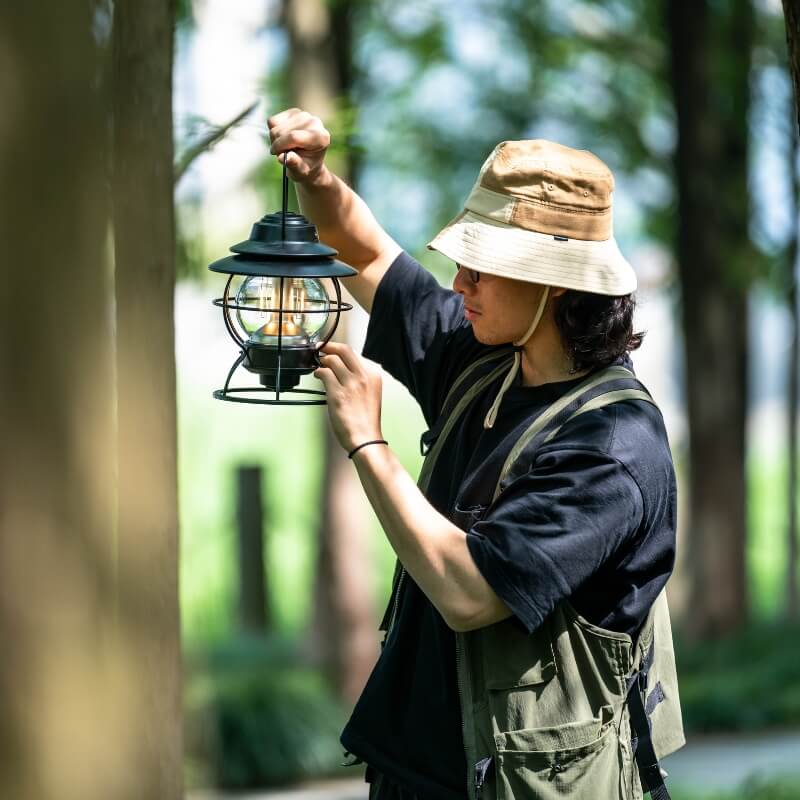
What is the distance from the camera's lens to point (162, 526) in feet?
9.05

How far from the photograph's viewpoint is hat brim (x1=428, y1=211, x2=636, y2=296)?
2363 mm

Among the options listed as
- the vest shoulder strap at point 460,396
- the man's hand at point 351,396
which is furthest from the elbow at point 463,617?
the vest shoulder strap at point 460,396

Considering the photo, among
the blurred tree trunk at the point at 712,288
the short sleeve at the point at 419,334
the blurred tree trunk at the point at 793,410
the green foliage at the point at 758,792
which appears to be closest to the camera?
the short sleeve at the point at 419,334

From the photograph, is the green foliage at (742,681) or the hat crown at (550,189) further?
the green foliage at (742,681)

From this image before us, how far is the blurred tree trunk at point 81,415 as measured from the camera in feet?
7.57

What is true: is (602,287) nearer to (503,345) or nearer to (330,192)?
(503,345)

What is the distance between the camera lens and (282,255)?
2.35 m

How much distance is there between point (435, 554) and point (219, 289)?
7.62 m

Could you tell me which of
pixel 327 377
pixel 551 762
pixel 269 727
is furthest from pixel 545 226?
pixel 269 727

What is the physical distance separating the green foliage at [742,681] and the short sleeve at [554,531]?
5.59m

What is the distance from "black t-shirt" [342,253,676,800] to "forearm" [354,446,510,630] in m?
0.03

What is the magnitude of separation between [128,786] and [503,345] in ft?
3.91

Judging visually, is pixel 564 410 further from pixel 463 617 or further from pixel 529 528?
pixel 463 617

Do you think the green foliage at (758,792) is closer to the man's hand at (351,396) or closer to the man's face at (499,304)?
the man's face at (499,304)
